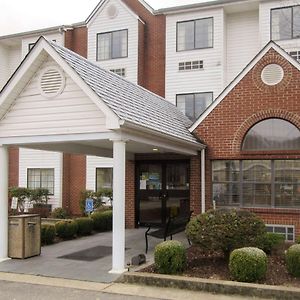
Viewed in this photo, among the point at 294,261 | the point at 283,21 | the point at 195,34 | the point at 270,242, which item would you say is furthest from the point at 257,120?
the point at 195,34

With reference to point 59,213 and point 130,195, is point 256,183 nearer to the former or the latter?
point 130,195

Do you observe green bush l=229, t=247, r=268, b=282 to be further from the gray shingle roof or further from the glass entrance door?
the glass entrance door

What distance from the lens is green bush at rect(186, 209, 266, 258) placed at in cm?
984

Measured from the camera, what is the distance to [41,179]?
25344 mm

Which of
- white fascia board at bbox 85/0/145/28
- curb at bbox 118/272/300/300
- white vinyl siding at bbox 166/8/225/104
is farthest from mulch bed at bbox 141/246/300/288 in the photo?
white fascia board at bbox 85/0/145/28

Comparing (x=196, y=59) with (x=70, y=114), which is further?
(x=196, y=59)

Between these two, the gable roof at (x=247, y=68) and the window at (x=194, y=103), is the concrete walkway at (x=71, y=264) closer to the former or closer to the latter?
the gable roof at (x=247, y=68)

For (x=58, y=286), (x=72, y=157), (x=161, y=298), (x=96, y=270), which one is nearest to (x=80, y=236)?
(x=96, y=270)

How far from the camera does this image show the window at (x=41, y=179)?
24969mm

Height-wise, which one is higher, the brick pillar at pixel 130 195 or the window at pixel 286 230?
the brick pillar at pixel 130 195

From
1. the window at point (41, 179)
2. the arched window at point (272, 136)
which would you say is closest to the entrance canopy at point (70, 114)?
the arched window at point (272, 136)

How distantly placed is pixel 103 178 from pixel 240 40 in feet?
31.7

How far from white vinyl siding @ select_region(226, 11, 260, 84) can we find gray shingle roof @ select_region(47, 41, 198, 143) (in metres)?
9.03

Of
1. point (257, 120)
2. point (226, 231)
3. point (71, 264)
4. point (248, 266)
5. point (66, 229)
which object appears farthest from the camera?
point (66, 229)
